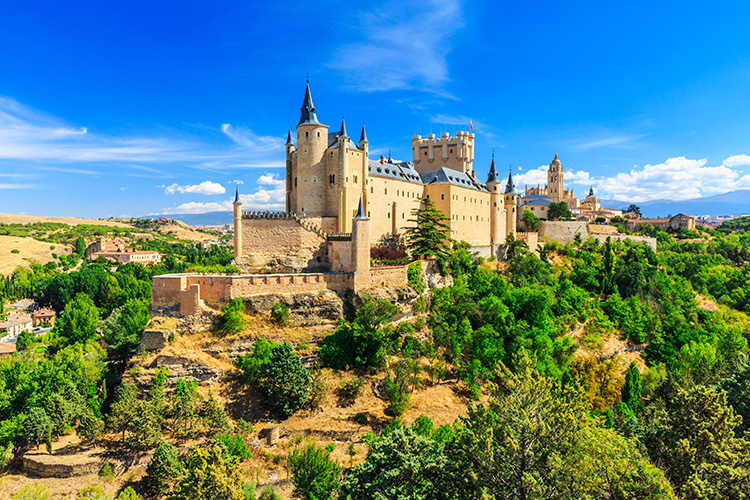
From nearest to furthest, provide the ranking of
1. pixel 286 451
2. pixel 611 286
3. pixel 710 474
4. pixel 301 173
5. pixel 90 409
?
pixel 710 474 < pixel 286 451 < pixel 90 409 < pixel 301 173 < pixel 611 286

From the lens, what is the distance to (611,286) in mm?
55969

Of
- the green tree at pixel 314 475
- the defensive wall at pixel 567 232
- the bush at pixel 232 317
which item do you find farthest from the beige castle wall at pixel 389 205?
the defensive wall at pixel 567 232

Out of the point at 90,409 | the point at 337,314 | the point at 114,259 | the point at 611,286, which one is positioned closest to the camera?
the point at 90,409

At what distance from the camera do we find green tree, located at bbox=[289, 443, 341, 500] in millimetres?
23578

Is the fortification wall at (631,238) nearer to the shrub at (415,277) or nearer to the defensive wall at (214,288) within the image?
the shrub at (415,277)

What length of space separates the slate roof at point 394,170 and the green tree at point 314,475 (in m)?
30.0

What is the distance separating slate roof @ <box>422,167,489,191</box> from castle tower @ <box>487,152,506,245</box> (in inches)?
122

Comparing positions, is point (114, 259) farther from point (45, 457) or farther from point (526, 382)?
point (526, 382)

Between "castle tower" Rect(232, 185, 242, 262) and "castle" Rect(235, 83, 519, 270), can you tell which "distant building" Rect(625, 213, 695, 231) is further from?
"castle tower" Rect(232, 185, 242, 262)

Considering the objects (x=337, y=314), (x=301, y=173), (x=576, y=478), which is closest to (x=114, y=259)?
(x=301, y=173)

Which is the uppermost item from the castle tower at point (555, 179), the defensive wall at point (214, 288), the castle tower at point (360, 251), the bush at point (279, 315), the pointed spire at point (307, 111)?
the castle tower at point (555, 179)

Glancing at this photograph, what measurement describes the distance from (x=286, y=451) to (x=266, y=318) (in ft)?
33.9

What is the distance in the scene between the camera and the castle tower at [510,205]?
2522 inches

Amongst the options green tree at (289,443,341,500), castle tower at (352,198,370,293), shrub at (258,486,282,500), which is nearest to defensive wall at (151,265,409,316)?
castle tower at (352,198,370,293)
